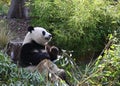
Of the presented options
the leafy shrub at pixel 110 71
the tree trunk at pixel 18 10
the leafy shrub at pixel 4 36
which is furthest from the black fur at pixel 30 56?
the tree trunk at pixel 18 10

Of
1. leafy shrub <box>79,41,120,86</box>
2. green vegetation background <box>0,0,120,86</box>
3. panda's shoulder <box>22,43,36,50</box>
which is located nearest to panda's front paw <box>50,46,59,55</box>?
panda's shoulder <box>22,43,36,50</box>

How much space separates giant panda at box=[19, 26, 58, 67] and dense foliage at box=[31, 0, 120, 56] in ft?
4.92

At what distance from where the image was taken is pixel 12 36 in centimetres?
812

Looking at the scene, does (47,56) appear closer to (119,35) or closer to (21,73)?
(21,73)

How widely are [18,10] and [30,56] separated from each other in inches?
176

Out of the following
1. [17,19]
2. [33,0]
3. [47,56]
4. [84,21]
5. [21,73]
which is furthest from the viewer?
[17,19]

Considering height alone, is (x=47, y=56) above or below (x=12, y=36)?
above

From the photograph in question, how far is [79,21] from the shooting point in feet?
23.1

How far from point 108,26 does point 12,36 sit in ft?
7.61

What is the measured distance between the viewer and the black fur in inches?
209

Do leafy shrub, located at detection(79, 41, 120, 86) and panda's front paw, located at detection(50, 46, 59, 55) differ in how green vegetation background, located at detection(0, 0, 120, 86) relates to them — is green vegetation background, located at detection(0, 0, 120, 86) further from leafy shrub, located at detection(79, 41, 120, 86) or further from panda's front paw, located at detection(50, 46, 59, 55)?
leafy shrub, located at detection(79, 41, 120, 86)

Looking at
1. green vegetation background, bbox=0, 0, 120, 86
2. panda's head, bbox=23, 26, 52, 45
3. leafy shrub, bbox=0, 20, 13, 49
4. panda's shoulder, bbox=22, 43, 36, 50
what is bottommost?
leafy shrub, bbox=0, 20, 13, 49

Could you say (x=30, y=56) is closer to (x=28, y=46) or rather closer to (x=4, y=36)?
(x=28, y=46)

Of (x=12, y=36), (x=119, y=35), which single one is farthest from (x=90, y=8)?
(x=12, y=36)
